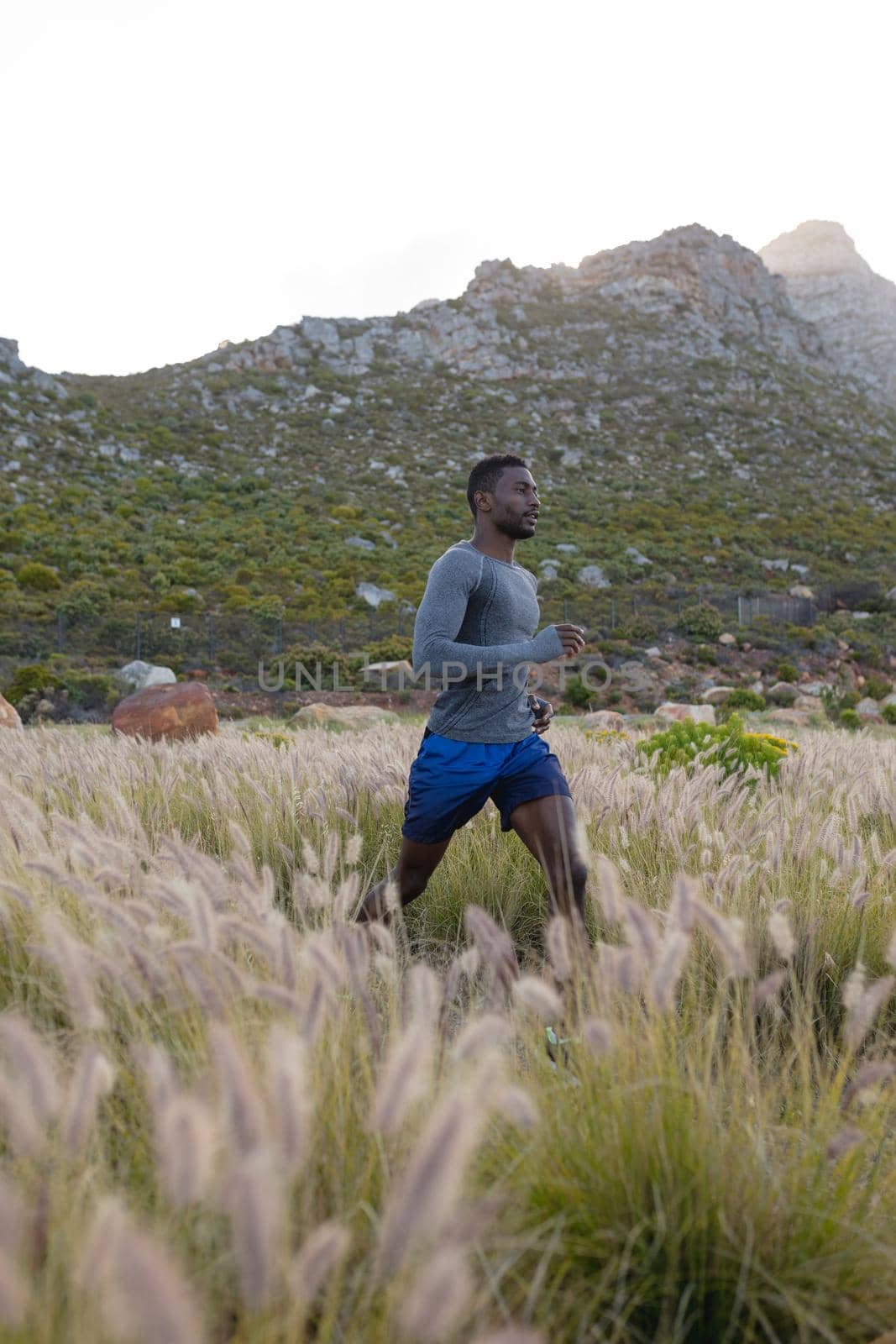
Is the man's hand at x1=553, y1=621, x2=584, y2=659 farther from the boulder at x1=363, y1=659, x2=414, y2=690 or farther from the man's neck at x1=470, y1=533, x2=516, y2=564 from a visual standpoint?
the boulder at x1=363, y1=659, x2=414, y2=690

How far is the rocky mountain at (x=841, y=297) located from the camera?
8988 cm

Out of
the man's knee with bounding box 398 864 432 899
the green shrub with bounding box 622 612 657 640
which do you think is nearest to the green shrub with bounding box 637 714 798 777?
the man's knee with bounding box 398 864 432 899

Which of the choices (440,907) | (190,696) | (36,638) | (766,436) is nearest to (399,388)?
(766,436)

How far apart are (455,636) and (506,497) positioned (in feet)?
2.09

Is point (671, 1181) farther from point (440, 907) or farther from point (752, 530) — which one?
point (752, 530)

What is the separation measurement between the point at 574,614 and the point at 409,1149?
23.6 meters

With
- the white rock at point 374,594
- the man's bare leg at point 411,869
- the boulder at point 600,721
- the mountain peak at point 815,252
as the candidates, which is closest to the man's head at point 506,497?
the man's bare leg at point 411,869

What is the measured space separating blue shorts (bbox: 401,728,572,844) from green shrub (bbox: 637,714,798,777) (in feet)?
8.37

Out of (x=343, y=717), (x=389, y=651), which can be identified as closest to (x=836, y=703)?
(x=343, y=717)

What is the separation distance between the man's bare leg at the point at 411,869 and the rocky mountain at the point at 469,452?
1886 centimetres

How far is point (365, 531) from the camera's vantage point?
3303 centimetres

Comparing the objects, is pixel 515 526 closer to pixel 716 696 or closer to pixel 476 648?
pixel 476 648

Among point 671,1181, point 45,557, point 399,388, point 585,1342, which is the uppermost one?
point 399,388

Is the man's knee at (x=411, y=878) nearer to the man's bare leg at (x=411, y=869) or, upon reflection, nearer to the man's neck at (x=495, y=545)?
the man's bare leg at (x=411, y=869)
